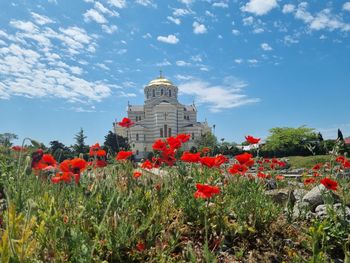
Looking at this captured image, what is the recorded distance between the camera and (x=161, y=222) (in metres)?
3.20

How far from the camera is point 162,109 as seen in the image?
7138cm

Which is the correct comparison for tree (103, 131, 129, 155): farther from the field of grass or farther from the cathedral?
the cathedral

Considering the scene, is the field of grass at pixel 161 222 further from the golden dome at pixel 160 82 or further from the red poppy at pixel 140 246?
the golden dome at pixel 160 82

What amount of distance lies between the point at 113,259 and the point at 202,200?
1105 mm

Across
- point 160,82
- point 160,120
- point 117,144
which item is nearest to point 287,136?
point 160,120

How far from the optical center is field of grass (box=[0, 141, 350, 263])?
7.79ft

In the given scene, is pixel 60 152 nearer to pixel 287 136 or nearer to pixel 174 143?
pixel 174 143

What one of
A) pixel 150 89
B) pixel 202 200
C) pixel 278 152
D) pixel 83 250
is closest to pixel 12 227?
pixel 83 250

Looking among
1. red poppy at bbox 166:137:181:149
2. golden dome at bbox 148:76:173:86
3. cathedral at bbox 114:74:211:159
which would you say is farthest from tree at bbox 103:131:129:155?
golden dome at bbox 148:76:173:86

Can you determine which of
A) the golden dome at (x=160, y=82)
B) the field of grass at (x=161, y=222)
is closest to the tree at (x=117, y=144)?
the field of grass at (x=161, y=222)

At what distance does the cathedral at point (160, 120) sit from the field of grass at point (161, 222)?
64.8 m

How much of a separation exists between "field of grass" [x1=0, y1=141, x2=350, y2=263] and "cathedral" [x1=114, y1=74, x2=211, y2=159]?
64791mm

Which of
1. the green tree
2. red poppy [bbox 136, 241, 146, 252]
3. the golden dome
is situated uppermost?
the golden dome

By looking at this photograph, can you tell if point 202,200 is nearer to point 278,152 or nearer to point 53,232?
point 53,232
